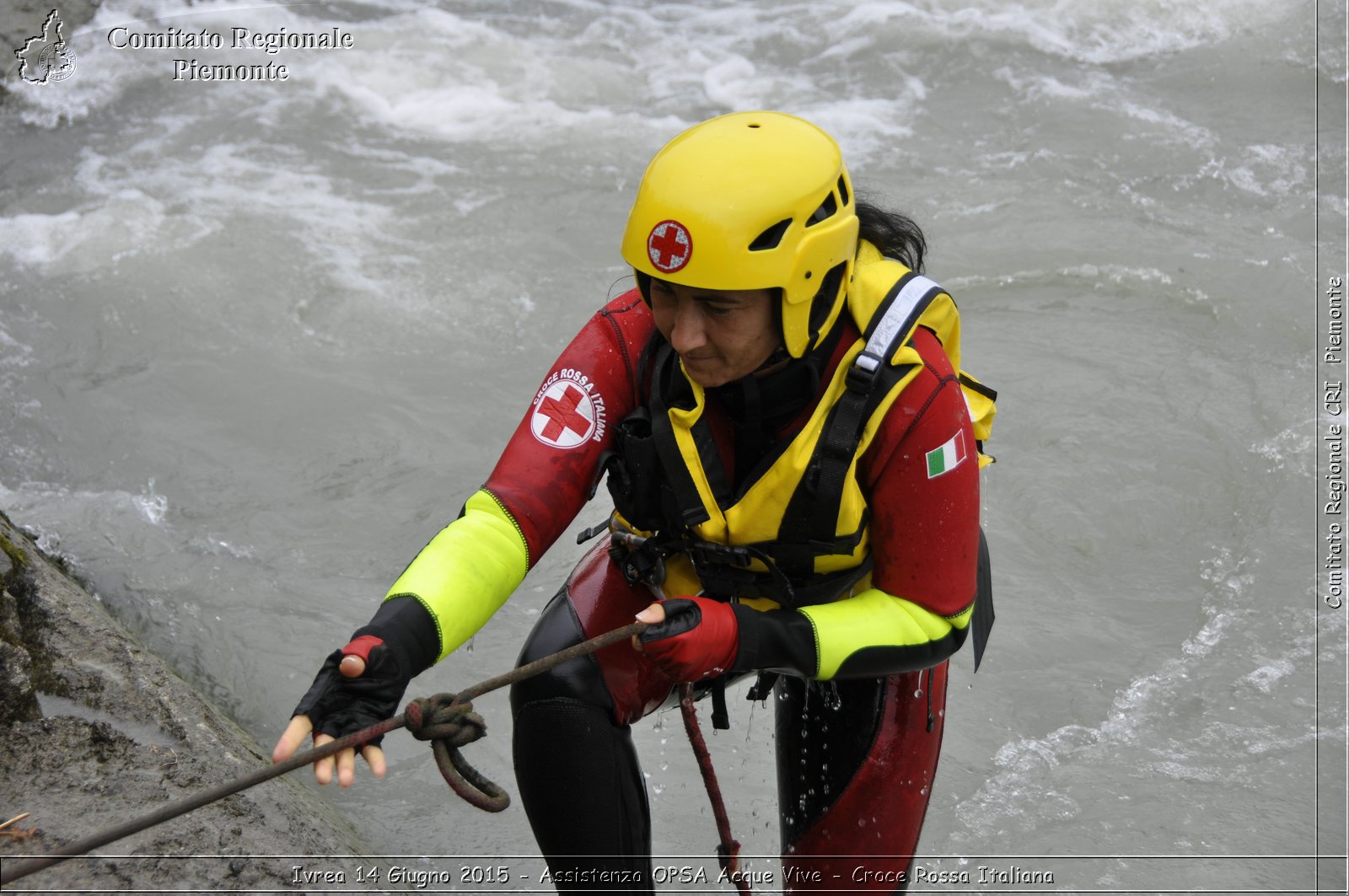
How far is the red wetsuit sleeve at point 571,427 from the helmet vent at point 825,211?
1.49ft

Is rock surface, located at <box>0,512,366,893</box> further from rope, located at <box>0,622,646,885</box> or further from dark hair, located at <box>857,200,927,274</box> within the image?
dark hair, located at <box>857,200,927,274</box>

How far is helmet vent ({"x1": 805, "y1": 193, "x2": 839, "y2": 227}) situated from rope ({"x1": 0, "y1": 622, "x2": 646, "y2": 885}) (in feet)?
2.58

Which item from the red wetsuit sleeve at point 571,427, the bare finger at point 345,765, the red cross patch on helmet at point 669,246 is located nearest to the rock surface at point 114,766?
the bare finger at point 345,765

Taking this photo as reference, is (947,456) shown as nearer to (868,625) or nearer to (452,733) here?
(868,625)

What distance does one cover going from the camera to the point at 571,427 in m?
2.64

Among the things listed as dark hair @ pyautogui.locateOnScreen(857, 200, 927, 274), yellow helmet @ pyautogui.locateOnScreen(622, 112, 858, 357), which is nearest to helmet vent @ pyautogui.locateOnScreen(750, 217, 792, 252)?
yellow helmet @ pyautogui.locateOnScreen(622, 112, 858, 357)

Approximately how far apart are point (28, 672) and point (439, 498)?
227 centimetres

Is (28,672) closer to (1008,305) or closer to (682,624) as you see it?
(682,624)

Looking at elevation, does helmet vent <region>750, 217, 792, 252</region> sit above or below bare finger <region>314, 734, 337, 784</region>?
above

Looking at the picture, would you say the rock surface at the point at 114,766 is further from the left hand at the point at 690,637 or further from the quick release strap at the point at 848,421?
Answer: the quick release strap at the point at 848,421

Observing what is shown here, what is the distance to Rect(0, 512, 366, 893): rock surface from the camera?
266cm

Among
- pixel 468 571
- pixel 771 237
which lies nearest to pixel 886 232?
pixel 771 237

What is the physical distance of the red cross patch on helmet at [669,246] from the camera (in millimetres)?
2346

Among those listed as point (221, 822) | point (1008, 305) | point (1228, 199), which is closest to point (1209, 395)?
point (1008, 305)
